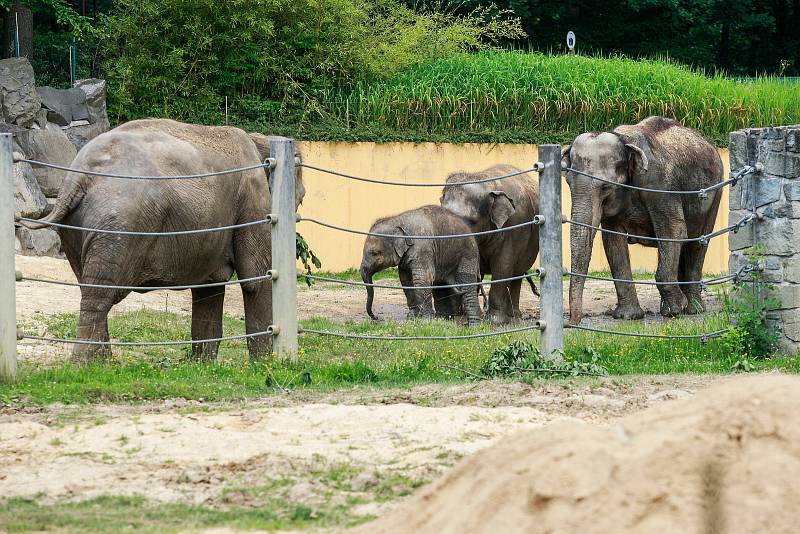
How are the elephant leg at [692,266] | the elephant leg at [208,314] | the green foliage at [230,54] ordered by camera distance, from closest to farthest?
1. the elephant leg at [208,314]
2. the elephant leg at [692,266]
3. the green foliage at [230,54]

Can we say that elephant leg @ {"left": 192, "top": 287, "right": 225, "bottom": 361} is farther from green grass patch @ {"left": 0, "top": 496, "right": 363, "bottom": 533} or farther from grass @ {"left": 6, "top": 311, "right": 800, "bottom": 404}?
green grass patch @ {"left": 0, "top": 496, "right": 363, "bottom": 533}

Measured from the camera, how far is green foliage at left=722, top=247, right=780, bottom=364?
33.7ft

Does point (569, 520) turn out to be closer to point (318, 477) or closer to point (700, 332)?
point (318, 477)

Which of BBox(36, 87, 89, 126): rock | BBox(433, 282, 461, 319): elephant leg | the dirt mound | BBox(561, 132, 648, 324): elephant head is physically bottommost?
BBox(433, 282, 461, 319): elephant leg

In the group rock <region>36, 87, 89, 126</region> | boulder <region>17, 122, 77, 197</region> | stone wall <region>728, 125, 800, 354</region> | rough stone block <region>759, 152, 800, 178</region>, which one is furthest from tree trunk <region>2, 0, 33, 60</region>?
rough stone block <region>759, 152, 800, 178</region>

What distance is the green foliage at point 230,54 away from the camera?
21.1 meters

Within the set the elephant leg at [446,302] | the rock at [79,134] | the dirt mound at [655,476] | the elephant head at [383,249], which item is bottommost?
the elephant leg at [446,302]

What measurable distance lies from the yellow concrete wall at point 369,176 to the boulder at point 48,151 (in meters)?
3.86

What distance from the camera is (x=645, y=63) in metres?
24.2

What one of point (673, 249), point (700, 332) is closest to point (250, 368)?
point (700, 332)

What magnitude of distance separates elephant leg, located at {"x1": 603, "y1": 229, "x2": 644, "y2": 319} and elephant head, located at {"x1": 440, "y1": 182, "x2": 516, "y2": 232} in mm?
1429

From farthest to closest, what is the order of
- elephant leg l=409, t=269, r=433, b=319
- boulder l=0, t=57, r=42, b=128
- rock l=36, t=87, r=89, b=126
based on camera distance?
rock l=36, t=87, r=89, b=126
boulder l=0, t=57, r=42, b=128
elephant leg l=409, t=269, r=433, b=319

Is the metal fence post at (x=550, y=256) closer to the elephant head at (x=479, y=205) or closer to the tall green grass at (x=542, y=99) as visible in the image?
the elephant head at (x=479, y=205)

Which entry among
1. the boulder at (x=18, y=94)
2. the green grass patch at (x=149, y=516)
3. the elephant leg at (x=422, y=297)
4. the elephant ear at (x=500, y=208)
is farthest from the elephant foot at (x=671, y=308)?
the green grass patch at (x=149, y=516)
